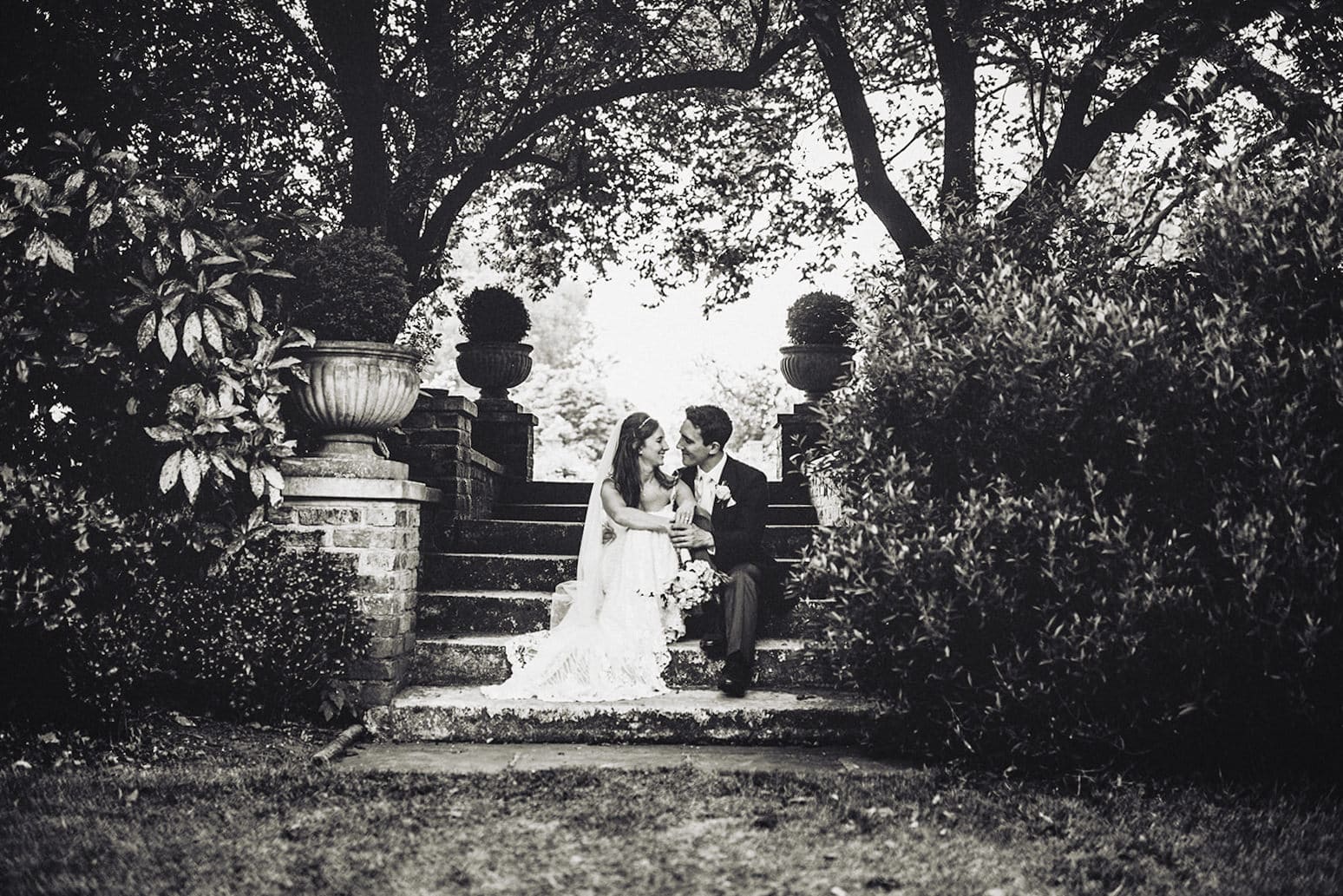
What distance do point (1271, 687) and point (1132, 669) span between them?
1.91ft

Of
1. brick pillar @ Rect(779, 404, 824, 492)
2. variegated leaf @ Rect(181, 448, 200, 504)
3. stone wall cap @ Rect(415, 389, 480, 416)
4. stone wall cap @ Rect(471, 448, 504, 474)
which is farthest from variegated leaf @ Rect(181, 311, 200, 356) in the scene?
brick pillar @ Rect(779, 404, 824, 492)

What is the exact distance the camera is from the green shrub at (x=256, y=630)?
5.01 meters

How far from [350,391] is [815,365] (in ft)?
14.5

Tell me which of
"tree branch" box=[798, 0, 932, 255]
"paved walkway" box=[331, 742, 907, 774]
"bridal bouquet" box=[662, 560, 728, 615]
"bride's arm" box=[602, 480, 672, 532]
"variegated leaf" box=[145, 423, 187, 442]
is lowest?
"paved walkway" box=[331, 742, 907, 774]

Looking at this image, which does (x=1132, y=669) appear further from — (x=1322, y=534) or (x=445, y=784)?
(x=445, y=784)

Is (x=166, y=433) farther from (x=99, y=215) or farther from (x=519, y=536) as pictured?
(x=519, y=536)

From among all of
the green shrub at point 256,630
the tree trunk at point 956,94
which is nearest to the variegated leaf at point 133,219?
the green shrub at point 256,630

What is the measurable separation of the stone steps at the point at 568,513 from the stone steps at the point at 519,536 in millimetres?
624

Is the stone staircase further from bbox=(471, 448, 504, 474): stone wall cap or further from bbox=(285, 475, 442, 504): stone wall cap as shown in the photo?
bbox=(285, 475, 442, 504): stone wall cap

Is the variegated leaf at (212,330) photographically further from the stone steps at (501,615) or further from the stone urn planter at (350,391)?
the stone steps at (501,615)

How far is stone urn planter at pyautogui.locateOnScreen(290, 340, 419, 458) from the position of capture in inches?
220

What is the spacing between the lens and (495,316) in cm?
949

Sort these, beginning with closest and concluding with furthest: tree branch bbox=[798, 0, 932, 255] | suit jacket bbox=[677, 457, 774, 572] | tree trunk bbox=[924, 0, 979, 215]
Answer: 1. suit jacket bbox=[677, 457, 774, 572]
2. tree trunk bbox=[924, 0, 979, 215]
3. tree branch bbox=[798, 0, 932, 255]

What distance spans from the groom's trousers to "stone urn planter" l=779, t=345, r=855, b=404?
3.25 metres
